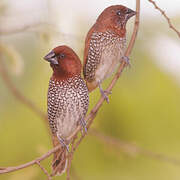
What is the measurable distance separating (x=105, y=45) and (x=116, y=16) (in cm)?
12

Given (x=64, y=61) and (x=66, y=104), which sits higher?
(x=64, y=61)

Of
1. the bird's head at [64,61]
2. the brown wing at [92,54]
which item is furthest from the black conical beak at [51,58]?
the brown wing at [92,54]

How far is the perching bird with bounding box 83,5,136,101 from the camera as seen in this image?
0.82 meters

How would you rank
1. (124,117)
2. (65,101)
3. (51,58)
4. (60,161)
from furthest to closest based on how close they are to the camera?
1. (124,117)
2. (65,101)
3. (60,161)
4. (51,58)

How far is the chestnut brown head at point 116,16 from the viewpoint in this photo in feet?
2.65

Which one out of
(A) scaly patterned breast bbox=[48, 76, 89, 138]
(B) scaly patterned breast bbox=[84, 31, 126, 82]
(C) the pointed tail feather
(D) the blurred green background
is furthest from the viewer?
(D) the blurred green background

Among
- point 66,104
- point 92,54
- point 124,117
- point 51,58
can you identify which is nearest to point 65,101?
point 66,104

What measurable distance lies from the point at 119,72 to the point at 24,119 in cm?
138

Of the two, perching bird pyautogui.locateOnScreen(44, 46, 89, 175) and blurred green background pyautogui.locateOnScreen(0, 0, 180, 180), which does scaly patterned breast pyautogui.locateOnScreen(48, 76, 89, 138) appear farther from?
blurred green background pyautogui.locateOnScreen(0, 0, 180, 180)

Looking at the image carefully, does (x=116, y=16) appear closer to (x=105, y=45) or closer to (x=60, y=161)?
(x=105, y=45)

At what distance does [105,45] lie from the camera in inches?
37.0

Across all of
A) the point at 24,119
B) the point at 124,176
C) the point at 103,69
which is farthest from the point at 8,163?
the point at 103,69

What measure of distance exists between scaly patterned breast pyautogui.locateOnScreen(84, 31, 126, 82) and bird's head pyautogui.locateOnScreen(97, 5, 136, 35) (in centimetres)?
3

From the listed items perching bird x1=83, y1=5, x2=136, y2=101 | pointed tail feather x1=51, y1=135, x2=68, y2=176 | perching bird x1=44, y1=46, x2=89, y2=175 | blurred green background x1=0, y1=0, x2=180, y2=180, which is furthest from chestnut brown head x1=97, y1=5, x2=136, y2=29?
blurred green background x1=0, y1=0, x2=180, y2=180
